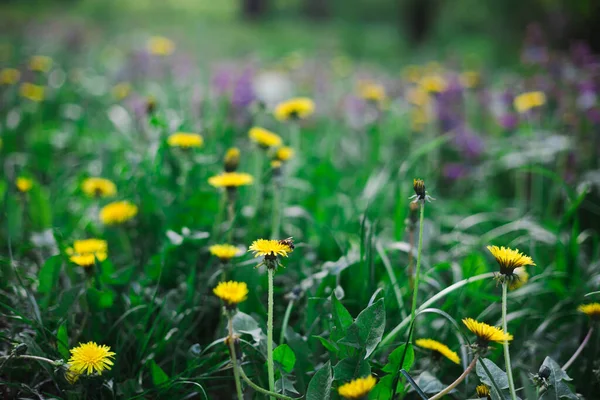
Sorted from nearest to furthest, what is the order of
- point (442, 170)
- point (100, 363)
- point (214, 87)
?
point (100, 363) < point (442, 170) < point (214, 87)

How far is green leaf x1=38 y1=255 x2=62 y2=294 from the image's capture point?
1.22 meters

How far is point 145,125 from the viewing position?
223 centimetres

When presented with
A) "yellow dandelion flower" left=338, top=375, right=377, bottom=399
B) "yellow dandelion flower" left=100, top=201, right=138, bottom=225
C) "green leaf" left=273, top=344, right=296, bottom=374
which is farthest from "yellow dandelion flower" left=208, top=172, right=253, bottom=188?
"yellow dandelion flower" left=338, top=375, right=377, bottom=399

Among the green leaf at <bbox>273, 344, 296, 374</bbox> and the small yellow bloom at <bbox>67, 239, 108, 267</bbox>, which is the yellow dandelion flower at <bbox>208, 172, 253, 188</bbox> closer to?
the small yellow bloom at <bbox>67, 239, 108, 267</bbox>

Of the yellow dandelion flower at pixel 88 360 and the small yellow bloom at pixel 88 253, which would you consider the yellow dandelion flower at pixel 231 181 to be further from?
the yellow dandelion flower at pixel 88 360

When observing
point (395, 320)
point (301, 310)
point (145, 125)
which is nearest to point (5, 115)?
point (145, 125)

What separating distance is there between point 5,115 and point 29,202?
1243 mm

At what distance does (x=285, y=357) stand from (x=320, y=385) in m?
0.11

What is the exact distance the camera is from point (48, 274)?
1.22 m

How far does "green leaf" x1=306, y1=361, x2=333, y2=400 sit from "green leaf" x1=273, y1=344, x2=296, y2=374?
0.09 meters

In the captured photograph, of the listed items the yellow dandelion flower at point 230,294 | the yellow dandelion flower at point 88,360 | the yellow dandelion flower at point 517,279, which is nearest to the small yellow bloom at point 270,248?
the yellow dandelion flower at point 230,294

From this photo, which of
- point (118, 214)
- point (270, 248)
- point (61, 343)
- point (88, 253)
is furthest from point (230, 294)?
point (118, 214)

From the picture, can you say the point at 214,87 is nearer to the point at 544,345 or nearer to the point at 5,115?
the point at 5,115

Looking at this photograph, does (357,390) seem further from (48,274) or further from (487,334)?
(48,274)
